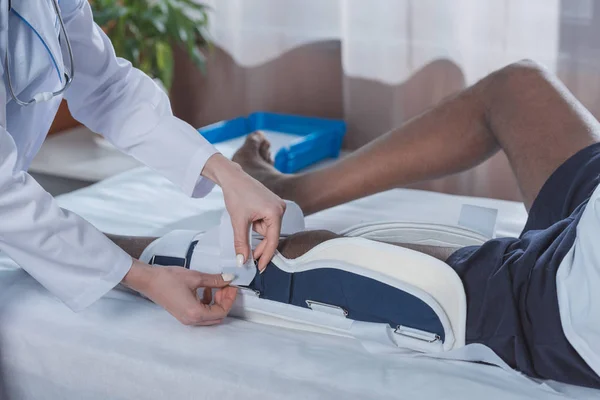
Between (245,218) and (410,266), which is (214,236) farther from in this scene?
(410,266)

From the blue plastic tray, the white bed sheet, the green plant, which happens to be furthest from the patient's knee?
the green plant

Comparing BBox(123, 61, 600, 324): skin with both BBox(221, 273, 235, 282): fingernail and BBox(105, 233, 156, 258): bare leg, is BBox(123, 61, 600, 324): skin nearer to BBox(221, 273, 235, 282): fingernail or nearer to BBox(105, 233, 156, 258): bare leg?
BBox(221, 273, 235, 282): fingernail

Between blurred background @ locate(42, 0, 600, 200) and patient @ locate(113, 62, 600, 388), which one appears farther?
blurred background @ locate(42, 0, 600, 200)

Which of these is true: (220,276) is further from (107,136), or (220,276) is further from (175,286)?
(107,136)

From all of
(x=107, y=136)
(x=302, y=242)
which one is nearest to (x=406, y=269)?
(x=302, y=242)

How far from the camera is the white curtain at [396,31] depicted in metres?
2.09

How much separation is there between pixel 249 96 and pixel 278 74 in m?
0.12

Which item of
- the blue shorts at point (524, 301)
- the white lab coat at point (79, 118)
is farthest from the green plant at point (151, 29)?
the blue shorts at point (524, 301)

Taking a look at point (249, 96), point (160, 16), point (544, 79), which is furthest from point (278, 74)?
point (544, 79)

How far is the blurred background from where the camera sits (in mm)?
2078

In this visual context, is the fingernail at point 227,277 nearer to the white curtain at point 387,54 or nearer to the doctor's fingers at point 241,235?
the doctor's fingers at point 241,235

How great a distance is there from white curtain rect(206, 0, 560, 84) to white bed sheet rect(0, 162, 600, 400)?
1262 millimetres

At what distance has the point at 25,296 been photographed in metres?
1.20

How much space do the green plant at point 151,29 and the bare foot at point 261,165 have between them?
627 mm
